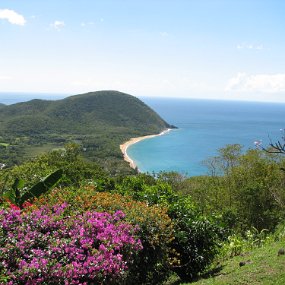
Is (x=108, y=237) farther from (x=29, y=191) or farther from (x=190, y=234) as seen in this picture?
(x=29, y=191)

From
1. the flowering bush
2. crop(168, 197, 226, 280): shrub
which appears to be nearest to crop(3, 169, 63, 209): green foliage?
the flowering bush

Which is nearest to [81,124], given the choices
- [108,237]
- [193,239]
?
[193,239]

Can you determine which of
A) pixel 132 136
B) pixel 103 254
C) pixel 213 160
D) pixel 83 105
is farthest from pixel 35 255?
pixel 83 105

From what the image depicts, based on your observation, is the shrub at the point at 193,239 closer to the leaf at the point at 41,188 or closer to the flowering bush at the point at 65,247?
the flowering bush at the point at 65,247

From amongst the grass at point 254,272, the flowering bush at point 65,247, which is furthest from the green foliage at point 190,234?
the flowering bush at point 65,247

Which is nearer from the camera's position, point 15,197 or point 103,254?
point 103,254

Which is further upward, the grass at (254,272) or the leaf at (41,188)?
the leaf at (41,188)

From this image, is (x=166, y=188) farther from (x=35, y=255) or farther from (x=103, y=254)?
(x=35, y=255)
